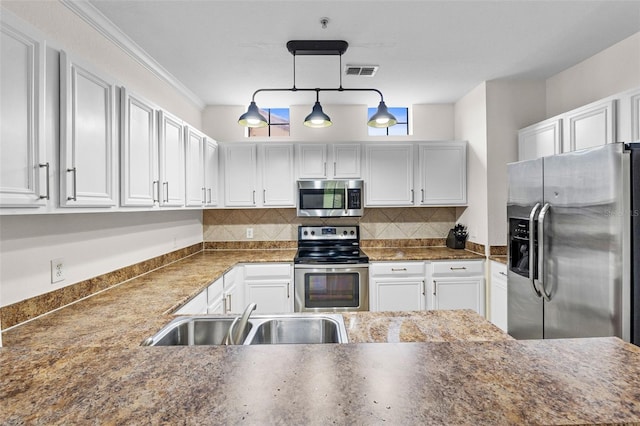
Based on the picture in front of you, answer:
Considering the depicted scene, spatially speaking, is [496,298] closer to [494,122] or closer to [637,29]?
[494,122]

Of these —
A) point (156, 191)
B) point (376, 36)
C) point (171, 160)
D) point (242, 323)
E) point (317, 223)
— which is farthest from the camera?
point (317, 223)

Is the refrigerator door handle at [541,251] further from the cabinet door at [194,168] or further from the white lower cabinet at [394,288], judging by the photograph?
the cabinet door at [194,168]

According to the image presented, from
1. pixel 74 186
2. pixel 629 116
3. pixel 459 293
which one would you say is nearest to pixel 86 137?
pixel 74 186

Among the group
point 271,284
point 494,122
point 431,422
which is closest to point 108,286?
point 271,284

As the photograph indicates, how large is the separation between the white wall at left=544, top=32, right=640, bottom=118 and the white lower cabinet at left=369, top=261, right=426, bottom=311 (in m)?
2.06

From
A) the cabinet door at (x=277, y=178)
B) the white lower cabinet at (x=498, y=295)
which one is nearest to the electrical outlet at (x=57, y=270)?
the cabinet door at (x=277, y=178)

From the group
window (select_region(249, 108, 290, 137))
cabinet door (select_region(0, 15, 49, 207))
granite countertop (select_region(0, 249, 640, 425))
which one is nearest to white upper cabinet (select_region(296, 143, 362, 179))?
window (select_region(249, 108, 290, 137))

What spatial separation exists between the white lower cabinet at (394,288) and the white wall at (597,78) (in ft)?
6.74

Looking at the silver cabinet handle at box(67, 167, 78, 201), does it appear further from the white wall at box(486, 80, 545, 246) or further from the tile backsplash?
the white wall at box(486, 80, 545, 246)

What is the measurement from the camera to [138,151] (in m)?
1.94

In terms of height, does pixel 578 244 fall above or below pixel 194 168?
below

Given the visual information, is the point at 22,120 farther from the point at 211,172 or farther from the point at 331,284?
the point at 331,284

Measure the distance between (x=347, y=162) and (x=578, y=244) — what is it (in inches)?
86.9

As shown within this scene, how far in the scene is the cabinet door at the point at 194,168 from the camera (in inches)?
106
